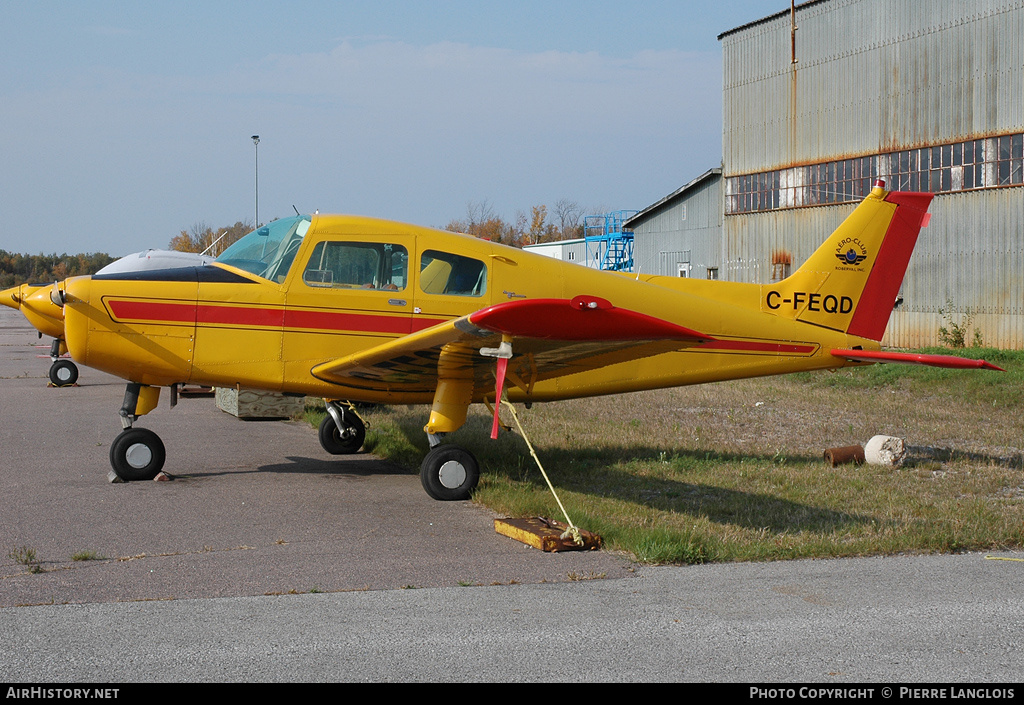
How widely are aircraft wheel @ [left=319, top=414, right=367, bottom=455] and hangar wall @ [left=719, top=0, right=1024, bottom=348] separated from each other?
15.4 meters

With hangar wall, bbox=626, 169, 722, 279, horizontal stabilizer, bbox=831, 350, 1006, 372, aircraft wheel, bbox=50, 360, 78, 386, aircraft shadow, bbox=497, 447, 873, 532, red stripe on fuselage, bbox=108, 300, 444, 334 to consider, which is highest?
hangar wall, bbox=626, 169, 722, 279

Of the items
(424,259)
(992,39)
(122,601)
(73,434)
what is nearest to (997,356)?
(992,39)

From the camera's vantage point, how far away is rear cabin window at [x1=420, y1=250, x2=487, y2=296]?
26.9ft

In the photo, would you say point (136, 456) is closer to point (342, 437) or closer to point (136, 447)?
point (136, 447)

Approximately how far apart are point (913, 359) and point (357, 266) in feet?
16.0

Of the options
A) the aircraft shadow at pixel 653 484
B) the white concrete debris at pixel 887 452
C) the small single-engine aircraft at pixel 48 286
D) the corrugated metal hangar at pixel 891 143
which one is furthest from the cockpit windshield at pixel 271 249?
the corrugated metal hangar at pixel 891 143

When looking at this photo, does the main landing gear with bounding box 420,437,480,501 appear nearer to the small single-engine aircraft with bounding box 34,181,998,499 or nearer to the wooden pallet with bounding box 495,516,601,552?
the small single-engine aircraft with bounding box 34,181,998,499

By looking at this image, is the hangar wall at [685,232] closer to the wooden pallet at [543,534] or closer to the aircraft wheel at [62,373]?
the aircraft wheel at [62,373]

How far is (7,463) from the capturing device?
8.90 metres

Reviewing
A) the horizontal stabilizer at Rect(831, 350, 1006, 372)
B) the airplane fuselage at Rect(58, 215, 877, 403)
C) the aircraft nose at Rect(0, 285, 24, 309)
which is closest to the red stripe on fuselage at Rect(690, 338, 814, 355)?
the horizontal stabilizer at Rect(831, 350, 1006, 372)

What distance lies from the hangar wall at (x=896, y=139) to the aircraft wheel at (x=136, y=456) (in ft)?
58.0

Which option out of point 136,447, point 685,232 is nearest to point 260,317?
Result: point 136,447
